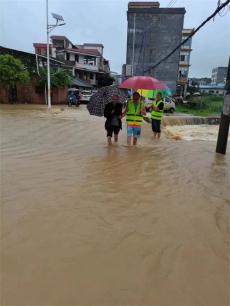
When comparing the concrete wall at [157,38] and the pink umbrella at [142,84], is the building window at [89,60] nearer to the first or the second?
the concrete wall at [157,38]

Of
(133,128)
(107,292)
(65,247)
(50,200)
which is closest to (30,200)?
(50,200)

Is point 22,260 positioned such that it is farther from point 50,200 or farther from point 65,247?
point 50,200

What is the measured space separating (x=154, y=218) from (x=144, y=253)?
33.0 inches

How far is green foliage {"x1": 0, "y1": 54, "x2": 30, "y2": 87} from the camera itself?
24688mm

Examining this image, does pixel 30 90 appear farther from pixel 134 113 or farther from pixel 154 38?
pixel 134 113

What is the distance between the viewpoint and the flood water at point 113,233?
2.51 meters

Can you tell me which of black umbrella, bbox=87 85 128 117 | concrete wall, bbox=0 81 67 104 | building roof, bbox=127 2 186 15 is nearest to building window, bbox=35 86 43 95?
concrete wall, bbox=0 81 67 104

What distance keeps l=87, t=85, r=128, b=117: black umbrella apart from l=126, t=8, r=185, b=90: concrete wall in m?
33.6

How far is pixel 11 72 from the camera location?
2488 centimetres

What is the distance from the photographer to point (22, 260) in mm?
2822

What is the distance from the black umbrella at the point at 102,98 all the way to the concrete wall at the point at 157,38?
33.6 m

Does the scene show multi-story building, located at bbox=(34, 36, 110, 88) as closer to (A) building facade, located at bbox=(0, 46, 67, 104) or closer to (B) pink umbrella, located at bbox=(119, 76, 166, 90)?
(A) building facade, located at bbox=(0, 46, 67, 104)

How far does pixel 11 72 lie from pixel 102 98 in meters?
19.1

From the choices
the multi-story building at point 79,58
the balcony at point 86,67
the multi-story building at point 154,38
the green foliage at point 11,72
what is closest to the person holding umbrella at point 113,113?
the green foliage at point 11,72
